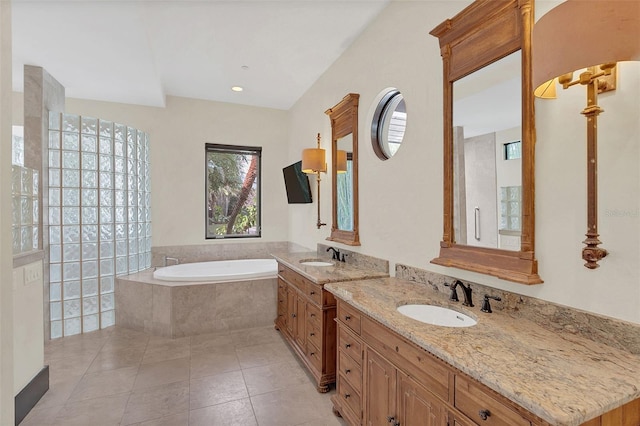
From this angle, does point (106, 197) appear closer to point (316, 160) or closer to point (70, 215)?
point (70, 215)

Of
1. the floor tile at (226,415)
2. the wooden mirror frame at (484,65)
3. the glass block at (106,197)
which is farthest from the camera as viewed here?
the glass block at (106,197)

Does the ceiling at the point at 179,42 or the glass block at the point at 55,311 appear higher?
the ceiling at the point at 179,42

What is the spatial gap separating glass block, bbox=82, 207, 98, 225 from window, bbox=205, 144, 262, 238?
57.6 inches

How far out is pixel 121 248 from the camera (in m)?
3.71

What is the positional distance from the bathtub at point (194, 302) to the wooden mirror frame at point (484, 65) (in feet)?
8.02

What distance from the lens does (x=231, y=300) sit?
3545 mm

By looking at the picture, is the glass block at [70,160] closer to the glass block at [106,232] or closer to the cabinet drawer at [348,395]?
the glass block at [106,232]

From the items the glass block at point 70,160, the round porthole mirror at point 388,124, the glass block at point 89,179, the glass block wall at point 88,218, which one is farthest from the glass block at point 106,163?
the round porthole mirror at point 388,124

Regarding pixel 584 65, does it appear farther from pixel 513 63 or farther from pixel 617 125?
pixel 513 63

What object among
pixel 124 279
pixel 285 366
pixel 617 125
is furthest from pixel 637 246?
pixel 124 279

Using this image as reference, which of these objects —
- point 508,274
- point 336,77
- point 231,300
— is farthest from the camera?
point 231,300

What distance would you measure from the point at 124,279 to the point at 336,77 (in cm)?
331

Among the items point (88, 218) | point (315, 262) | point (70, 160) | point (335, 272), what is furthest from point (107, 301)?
point (335, 272)

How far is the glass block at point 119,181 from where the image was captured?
363cm
